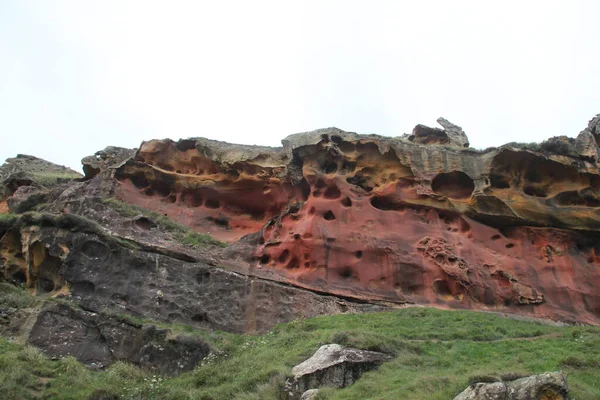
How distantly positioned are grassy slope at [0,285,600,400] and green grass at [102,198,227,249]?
4577 mm

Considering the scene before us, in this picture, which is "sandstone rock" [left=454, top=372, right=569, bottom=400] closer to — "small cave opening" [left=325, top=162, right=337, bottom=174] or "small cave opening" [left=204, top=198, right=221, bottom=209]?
"small cave opening" [left=325, top=162, right=337, bottom=174]

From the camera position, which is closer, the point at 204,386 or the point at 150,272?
the point at 204,386

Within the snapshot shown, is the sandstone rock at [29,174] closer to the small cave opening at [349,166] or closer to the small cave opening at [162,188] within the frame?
the small cave opening at [162,188]

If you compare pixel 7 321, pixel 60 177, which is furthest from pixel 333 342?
pixel 60 177

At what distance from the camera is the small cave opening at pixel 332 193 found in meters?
24.6

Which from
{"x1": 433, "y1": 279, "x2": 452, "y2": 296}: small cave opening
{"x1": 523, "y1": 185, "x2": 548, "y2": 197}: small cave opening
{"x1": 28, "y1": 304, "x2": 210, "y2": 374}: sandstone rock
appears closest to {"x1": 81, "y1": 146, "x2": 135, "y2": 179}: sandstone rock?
{"x1": 28, "y1": 304, "x2": 210, "y2": 374}: sandstone rock

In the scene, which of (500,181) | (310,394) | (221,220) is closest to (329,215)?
(221,220)

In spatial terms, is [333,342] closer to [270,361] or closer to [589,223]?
[270,361]

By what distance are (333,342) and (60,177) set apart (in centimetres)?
2154

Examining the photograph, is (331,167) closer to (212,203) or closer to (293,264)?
(293,264)

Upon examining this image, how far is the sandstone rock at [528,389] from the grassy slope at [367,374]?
73 centimetres

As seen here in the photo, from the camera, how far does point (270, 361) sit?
1526cm

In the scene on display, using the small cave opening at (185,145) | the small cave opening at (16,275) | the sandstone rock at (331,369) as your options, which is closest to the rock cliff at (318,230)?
the small cave opening at (16,275)

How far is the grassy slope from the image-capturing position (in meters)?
12.2
